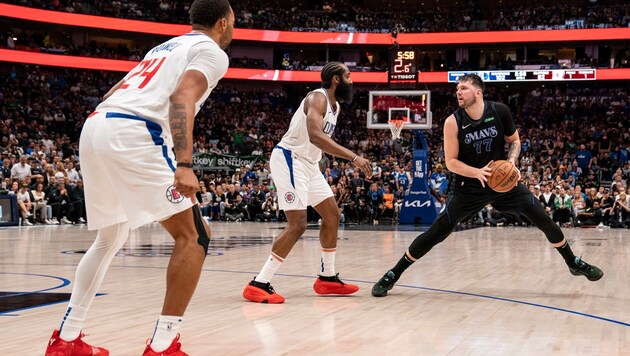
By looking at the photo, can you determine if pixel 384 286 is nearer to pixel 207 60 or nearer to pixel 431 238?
pixel 431 238

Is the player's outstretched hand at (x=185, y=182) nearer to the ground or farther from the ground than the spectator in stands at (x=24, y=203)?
farther from the ground

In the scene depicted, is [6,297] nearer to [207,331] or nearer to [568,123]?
[207,331]

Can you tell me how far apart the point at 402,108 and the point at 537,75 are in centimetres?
1944

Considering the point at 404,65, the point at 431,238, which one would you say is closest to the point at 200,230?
the point at 431,238

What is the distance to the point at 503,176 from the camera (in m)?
6.21

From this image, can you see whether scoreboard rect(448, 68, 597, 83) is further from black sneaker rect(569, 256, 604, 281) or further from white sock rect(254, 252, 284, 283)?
white sock rect(254, 252, 284, 283)

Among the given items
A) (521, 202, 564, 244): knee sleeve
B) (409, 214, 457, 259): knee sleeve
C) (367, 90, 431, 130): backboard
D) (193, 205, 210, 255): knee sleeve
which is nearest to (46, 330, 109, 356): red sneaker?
(193, 205, 210, 255): knee sleeve

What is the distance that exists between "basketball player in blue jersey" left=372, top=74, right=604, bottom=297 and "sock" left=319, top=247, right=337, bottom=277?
530 mm

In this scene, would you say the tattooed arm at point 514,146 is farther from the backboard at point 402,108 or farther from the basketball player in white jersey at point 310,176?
the backboard at point 402,108

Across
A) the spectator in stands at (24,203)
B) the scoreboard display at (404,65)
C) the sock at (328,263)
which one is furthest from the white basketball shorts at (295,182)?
the scoreboard display at (404,65)

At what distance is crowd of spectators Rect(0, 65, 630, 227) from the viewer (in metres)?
20.5

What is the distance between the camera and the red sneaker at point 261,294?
230 inches

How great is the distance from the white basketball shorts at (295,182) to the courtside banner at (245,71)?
30646 millimetres

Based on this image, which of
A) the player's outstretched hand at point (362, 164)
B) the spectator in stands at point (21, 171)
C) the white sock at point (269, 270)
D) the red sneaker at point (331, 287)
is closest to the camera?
the player's outstretched hand at point (362, 164)
